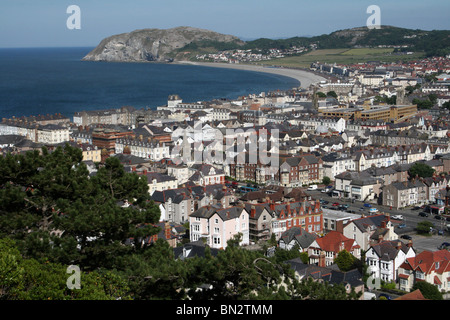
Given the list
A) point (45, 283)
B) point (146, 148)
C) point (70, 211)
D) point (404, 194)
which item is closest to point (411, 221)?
point (404, 194)

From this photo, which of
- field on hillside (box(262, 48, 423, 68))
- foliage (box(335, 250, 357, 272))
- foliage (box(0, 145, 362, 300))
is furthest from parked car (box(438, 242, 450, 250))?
field on hillside (box(262, 48, 423, 68))

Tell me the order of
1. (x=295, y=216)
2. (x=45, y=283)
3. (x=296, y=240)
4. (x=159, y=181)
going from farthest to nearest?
(x=159, y=181) → (x=295, y=216) → (x=296, y=240) → (x=45, y=283)

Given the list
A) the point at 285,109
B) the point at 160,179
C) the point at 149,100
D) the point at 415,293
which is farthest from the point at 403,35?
the point at 415,293

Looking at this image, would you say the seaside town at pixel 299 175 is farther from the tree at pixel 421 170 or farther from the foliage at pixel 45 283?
the foliage at pixel 45 283

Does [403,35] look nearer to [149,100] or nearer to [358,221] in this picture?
[149,100]

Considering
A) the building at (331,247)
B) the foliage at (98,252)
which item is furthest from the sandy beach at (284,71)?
the foliage at (98,252)

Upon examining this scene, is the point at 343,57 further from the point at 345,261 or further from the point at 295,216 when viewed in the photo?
the point at 345,261
